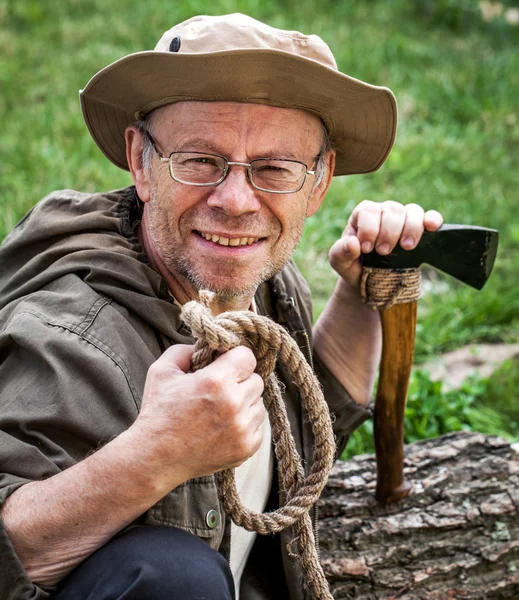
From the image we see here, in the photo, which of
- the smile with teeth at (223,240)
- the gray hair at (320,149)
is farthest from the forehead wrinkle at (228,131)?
the smile with teeth at (223,240)

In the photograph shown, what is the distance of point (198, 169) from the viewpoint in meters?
2.33

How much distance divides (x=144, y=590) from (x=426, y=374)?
9.23ft

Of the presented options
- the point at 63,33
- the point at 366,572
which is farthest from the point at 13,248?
the point at 63,33

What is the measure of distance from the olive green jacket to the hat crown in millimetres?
618

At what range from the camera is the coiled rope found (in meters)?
1.72

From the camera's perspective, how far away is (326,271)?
5262 millimetres

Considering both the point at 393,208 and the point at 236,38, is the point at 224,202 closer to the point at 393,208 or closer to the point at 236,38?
the point at 236,38

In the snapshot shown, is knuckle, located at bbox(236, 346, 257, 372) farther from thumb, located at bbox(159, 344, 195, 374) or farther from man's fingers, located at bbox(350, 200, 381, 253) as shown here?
man's fingers, located at bbox(350, 200, 381, 253)

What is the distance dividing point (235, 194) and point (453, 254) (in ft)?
3.13

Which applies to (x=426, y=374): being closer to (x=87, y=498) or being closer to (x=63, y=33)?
(x=87, y=498)

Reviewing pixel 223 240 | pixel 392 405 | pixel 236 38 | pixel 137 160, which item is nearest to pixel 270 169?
pixel 223 240

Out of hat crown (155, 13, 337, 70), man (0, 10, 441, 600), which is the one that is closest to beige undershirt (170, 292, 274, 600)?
man (0, 10, 441, 600)

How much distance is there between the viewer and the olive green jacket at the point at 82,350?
6.08ft

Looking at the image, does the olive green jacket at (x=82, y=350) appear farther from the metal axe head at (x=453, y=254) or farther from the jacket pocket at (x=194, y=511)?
the metal axe head at (x=453, y=254)
